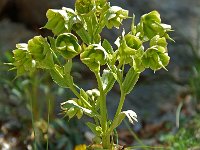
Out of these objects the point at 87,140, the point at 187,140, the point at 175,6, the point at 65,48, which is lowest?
the point at 87,140

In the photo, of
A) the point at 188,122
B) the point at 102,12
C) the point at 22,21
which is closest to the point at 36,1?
the point at 22,21

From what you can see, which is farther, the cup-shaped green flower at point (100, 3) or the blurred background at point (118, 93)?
the blurred background at point (118, 93)

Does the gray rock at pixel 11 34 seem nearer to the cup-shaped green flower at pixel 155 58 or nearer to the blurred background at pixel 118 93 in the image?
the blurred background at pixel 118 93

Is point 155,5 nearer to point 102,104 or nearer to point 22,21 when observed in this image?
point 22,21

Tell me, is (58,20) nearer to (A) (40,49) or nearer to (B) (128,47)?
(A) (40,49)

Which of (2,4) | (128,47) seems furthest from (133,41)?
(2,4)

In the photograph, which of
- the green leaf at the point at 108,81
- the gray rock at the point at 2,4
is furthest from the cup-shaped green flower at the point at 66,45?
the gray rock at the point at 2,4

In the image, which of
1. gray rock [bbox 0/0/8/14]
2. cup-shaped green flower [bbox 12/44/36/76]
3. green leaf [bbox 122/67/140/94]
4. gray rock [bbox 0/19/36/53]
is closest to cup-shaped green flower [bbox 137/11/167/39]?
green leaf [bbox 122/67/140/94]
